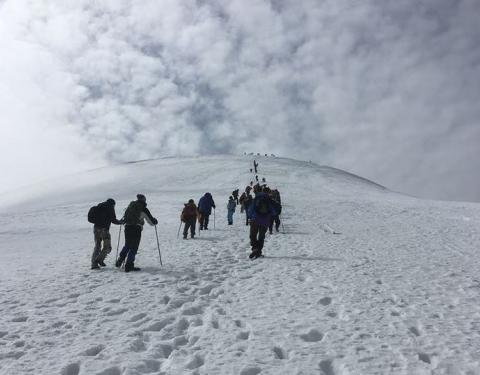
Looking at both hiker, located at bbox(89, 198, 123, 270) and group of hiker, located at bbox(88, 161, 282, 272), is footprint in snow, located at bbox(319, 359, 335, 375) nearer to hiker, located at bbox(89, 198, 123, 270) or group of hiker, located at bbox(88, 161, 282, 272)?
group of hiker, located at bbox(88, 161, 282, 272)

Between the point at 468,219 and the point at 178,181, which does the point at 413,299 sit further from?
the point at 178,181

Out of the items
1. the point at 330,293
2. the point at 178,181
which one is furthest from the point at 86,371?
the point at 178,181

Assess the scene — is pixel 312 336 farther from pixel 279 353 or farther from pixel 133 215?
pixel 133 215

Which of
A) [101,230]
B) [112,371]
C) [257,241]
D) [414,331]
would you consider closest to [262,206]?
[257,241]

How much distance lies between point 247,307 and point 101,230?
18.4 ft

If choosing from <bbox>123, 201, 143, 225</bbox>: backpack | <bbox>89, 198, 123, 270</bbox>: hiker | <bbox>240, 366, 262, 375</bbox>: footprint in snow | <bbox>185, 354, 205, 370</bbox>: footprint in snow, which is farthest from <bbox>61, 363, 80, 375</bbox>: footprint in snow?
<bbox>89, 198, 123, 270</bbox>: hiker

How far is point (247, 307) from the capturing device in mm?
7312

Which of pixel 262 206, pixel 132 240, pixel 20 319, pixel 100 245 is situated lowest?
pixel 20 319

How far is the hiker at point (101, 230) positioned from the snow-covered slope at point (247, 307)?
440mm

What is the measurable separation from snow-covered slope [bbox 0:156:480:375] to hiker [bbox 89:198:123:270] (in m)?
0.44

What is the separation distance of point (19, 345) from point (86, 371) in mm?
1439

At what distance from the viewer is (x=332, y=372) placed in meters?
4.95

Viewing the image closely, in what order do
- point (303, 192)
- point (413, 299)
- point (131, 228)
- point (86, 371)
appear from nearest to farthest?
point (86, 371), point (413, 299), point (131, 228), point (303, 192)

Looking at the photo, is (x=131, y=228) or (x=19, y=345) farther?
(x=131, y=228)
